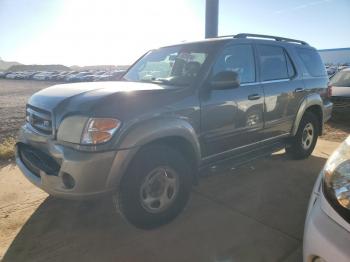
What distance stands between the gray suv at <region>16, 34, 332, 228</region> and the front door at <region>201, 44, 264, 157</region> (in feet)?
0.04

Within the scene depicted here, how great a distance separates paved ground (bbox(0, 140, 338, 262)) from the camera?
2898 millimetres

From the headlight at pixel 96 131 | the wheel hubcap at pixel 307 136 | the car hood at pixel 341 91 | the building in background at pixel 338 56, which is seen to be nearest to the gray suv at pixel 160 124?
the headlight at pixel 96 131

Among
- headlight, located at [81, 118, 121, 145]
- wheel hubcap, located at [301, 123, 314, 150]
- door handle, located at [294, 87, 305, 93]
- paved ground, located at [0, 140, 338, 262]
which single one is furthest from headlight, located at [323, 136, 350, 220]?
wheel hubcap, located at [301, 123, 314, 150]

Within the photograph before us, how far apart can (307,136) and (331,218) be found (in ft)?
13.0

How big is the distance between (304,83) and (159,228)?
3.22 meters

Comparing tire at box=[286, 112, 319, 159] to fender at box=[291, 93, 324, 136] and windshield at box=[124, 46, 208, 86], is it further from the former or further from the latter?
windshield at box=[124, 46, 208, 86]

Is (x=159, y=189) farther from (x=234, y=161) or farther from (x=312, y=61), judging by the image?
(x=312, y=61)

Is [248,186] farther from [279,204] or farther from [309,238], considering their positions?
[309,238]

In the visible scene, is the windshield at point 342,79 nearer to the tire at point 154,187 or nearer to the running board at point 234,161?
the running board at point 234,161

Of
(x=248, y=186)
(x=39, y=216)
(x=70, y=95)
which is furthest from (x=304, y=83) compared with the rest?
(x=39, y=216)

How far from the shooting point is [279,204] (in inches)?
151

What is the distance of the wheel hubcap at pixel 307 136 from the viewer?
543cm

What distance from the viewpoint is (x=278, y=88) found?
4.48 meters

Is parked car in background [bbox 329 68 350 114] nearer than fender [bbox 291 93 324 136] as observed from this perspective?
No
